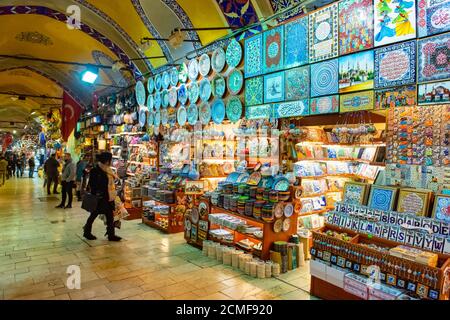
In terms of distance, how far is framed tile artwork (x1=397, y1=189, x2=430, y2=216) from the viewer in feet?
9.75

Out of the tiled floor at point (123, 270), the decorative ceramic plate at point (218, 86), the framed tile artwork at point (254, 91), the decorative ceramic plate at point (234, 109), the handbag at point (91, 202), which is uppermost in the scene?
the decorative ceramic plate at point (218, 86)

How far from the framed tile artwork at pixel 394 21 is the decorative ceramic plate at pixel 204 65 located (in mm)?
3145

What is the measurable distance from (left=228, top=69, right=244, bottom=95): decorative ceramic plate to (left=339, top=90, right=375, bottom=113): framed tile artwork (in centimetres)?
190

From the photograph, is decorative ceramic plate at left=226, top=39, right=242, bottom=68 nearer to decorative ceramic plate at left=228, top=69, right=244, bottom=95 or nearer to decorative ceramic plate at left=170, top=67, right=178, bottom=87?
decorative ceramic plate at left=228, top=69, right=244, bottom=95

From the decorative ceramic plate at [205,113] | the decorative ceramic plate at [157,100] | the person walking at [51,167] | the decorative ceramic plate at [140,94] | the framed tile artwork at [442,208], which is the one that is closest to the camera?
the framed tile artwork at [442,208]

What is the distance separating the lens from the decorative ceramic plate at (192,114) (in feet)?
20.8

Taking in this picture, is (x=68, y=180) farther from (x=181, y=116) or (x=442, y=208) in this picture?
(x=442, y=208)

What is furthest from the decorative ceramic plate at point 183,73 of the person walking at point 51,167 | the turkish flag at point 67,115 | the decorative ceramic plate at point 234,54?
the turkish flag at point 67,115

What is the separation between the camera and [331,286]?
10.9 ft

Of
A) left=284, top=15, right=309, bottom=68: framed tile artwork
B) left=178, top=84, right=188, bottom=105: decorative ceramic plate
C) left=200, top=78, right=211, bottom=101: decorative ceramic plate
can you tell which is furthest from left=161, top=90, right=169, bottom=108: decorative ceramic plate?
left=284, top=15, right=309, bottom=68: framed tile artwork

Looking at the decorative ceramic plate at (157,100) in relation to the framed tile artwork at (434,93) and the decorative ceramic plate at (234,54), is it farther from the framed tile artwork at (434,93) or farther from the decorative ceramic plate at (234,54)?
the framed tile artwork at (434,93)

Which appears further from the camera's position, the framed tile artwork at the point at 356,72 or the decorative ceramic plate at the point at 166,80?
the decorative ceramic plate at the point at 166,80

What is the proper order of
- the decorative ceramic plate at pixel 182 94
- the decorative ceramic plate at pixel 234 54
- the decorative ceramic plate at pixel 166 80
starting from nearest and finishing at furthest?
the decorative ceramic plate at pixel 234 54 < the decorative ceramic plate at pixel 182 94 < the decorative ceramic plate at pixel 166 80
